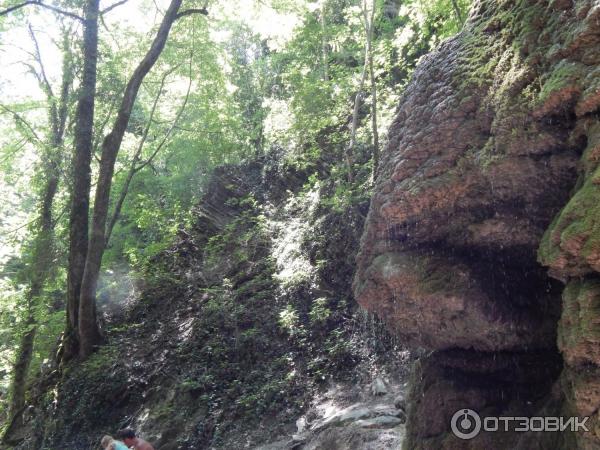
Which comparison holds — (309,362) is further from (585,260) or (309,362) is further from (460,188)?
(585,260)

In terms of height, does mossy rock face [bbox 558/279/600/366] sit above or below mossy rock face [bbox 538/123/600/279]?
below

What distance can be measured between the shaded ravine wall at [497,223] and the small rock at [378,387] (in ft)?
8.06

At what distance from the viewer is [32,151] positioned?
53.3 feet

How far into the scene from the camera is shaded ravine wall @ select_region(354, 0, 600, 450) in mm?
3498

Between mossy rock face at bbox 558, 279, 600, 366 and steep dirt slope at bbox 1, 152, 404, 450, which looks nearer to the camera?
mossy rock face at bbox 558, 279, 600, 366

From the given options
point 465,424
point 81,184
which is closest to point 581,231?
point 465,424

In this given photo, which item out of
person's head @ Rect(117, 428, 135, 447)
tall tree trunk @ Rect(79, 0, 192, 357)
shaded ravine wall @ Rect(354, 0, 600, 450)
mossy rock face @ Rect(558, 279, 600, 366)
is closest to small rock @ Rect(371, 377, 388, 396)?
shaded ravine wall @ Rect(354, 0, 600, 450)

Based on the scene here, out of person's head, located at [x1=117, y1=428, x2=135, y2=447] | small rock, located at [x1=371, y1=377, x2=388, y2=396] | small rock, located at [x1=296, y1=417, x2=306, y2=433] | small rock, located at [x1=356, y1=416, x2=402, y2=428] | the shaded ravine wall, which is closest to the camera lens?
the shaded ravine wall

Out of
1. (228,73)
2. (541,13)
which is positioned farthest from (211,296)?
(228,73)

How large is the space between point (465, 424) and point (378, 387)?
138 inches

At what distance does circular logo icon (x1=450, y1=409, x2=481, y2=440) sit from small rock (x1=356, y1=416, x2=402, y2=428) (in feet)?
6.14

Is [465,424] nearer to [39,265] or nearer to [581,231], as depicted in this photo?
[581,231]

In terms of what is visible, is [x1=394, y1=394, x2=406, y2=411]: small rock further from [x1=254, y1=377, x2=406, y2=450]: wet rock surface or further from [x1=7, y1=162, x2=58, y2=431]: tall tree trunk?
[x1=7, y1=162, x2=58, y2=431]: tall tree trunk

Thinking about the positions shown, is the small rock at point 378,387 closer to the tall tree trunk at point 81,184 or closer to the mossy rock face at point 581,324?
the mossy rock face at point 581,324
